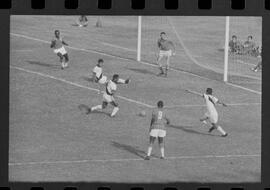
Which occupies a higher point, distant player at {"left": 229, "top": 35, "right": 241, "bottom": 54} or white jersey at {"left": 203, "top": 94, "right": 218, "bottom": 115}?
distant player at {"left": 229, "top": 35, "right": 241, "bottom": 54}

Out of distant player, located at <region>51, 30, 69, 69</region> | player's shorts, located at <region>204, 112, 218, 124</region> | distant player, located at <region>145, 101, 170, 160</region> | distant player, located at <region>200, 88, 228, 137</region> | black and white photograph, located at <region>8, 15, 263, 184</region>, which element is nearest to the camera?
distant player, located at <region>145, 101, 170, 160</region>

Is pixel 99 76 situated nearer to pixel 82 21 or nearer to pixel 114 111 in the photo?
pixel 114 111

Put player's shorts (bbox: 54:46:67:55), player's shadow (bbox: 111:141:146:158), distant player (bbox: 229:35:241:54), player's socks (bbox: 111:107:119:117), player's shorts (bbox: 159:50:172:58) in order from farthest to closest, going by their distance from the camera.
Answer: distant player (bbox: 229:35:241:54) → player's shorts (bbox: 159:50:172:58) → player's shorts (bbox: 54:46:67:55) → player's socks (bbox: 111:107:119:117) → player's shadow (bbox: 111:141:146:158)

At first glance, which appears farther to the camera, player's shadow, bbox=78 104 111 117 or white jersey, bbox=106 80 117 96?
player's shadow, bbox=78 104 111 117

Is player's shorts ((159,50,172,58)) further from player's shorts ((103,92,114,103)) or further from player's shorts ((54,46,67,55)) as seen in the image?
player's shorts ((103,92,114,103))

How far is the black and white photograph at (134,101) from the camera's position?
85.8 feet

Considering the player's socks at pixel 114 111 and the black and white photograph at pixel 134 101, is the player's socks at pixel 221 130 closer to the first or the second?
the black and white photograph at pixel 134 101

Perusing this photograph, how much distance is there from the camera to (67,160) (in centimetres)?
2658

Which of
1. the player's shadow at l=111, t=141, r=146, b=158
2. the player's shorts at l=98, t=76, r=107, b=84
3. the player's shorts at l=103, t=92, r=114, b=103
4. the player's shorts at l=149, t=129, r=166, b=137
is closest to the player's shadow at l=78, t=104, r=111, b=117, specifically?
the player's shorts at l=103, t=92, r=114, b=103

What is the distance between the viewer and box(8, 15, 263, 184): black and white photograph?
85.8 ft

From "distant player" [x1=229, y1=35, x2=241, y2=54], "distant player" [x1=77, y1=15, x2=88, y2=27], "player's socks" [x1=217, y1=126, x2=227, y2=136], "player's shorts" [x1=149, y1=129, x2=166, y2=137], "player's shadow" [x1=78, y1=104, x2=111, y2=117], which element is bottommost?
"player's socks" [x1=217, y1=126, x2=227, y2=136]

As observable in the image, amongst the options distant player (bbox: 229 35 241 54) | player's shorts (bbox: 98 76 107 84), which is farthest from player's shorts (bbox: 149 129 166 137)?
distant player (bbox: 229 35 241 54)

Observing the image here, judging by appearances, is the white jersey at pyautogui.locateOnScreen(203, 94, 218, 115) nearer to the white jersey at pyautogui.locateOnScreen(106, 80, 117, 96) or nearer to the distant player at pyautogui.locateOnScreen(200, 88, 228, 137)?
the distant player at pyautogui.locateOnScreen(200, 88, 228, 137)

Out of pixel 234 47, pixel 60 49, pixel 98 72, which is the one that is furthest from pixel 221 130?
pixel 234 47
